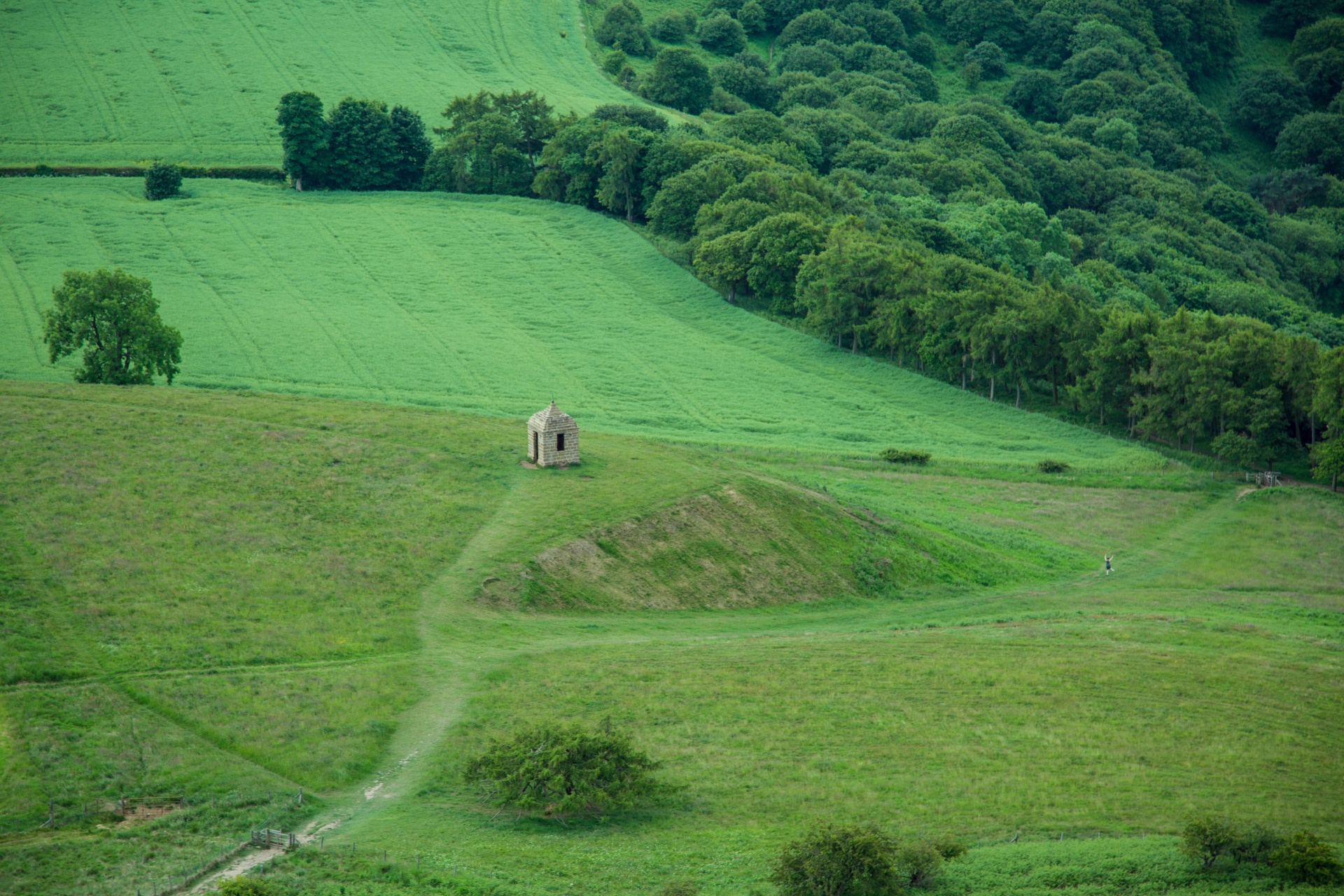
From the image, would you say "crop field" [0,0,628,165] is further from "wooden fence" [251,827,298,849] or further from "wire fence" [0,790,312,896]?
"wooden fence" [251,827,298,849]

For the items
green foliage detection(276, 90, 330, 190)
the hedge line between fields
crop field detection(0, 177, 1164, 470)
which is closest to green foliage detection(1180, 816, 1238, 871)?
crop field detection(0, 177, 1164, 470)

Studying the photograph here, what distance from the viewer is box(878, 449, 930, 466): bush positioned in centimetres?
9662

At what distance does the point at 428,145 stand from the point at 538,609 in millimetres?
110537

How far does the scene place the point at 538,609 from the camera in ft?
204

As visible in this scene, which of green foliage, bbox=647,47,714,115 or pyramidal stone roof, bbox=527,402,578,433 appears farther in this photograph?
green foliage, bbox=647,47,714,115

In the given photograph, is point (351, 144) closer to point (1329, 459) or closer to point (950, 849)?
point (1329, 459)

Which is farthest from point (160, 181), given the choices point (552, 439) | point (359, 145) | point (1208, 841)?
point (1208, 841)

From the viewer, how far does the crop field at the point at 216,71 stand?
152 meters

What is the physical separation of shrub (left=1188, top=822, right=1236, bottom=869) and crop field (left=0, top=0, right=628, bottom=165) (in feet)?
466

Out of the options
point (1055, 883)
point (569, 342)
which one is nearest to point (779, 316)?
point (569, 342)

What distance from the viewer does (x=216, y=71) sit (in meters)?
171

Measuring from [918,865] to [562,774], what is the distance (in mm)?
12957

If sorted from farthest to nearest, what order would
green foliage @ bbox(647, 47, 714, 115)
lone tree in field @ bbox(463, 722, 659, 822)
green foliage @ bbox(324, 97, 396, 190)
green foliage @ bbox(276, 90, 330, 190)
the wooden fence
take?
green foliage @ bbox(647, 47, 714, 115) → green foliage @ bbox(324, 97, 396, 190) → green foliage @ bbox(276, 90, 330, 190) → lone tree in field @ bbox(463, 722, 659, 822) → the wooden fence

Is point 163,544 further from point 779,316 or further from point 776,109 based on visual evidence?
point 776,109
